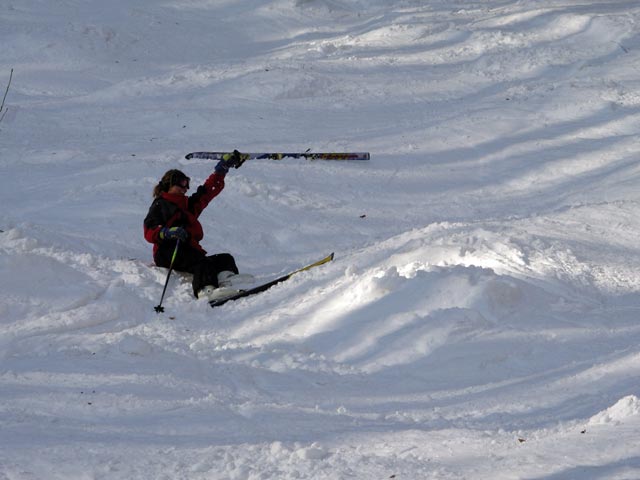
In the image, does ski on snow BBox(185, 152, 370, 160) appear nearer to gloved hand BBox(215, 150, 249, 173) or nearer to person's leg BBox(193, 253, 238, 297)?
gloved hand BBox(215, 150, 249, 173)

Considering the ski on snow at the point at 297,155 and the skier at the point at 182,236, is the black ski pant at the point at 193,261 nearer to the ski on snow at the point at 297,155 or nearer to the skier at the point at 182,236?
the skier at the point at 182,236

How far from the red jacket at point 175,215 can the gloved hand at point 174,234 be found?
9 centimetres

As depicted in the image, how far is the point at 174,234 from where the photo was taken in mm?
7566

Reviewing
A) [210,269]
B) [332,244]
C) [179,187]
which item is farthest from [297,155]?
[210,269]

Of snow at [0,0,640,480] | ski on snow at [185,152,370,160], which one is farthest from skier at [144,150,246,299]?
ski on snow at [185,152,370,160]

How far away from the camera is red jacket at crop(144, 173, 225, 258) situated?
7.84m

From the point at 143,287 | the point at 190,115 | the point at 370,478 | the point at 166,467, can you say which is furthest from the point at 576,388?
the point at 190,115

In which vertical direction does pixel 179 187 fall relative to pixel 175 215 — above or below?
above

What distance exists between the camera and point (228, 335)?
6621 millimetres

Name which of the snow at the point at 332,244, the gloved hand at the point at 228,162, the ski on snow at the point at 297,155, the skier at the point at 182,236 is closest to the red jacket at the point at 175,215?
the skier at the point at 182,236

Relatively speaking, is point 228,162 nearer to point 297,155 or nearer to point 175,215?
point 175,215

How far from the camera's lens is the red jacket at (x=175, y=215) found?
25.7ft

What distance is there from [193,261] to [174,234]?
1.41 ft

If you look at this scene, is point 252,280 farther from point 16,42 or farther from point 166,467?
point 16,42
